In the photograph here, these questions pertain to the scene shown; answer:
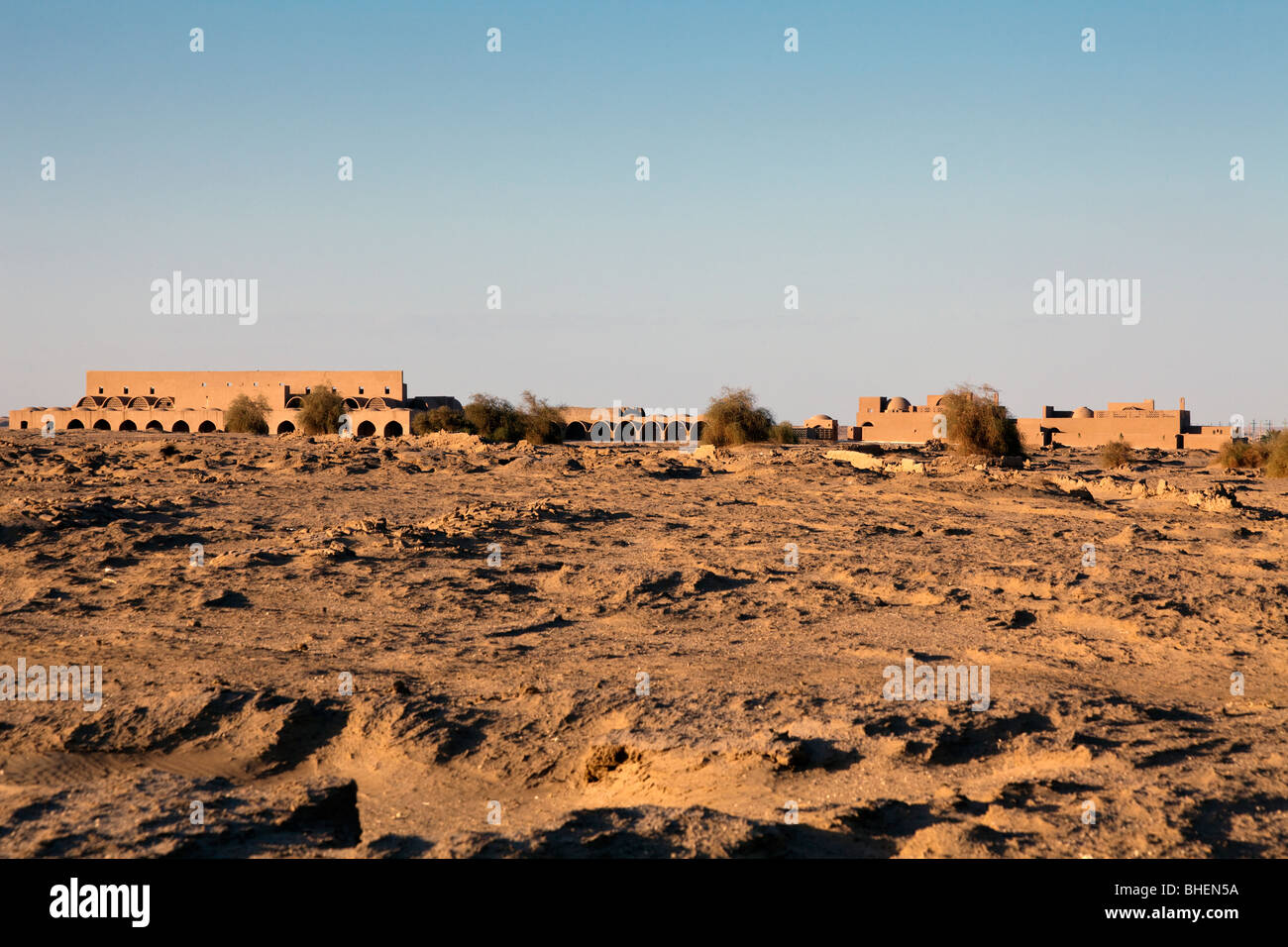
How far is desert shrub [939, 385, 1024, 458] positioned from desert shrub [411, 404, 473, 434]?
19.5 meters

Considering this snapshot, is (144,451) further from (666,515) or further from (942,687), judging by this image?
(942,687)

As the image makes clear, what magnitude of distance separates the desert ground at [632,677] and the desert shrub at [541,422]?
2468 cm

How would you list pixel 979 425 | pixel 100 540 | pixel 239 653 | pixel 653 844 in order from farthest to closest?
pixel 979 425 < pixel 100 540 < pixel 239 653 < pixel 653 844

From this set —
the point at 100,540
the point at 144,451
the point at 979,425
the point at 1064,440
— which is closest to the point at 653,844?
the point at 100,540

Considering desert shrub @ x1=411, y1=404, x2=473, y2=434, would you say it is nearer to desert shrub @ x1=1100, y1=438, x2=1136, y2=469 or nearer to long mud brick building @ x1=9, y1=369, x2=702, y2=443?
long mud brick building @ x1=9, y1=369, x2=702, y2=443

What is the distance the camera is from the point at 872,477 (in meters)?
18.2

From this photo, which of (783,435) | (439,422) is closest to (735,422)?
(783,435)

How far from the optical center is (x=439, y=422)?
42.9m

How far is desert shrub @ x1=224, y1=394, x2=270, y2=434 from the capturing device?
156 feet

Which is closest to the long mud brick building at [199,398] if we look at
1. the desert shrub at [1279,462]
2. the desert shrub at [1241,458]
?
the desert shrub at [1241,458]

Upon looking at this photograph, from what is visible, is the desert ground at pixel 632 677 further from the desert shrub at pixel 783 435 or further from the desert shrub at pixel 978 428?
the desert shrub at pixel 783 435

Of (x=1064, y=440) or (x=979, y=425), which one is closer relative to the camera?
(x=979, y=425)

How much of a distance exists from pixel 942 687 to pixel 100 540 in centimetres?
883

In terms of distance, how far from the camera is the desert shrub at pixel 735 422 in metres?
32.5
